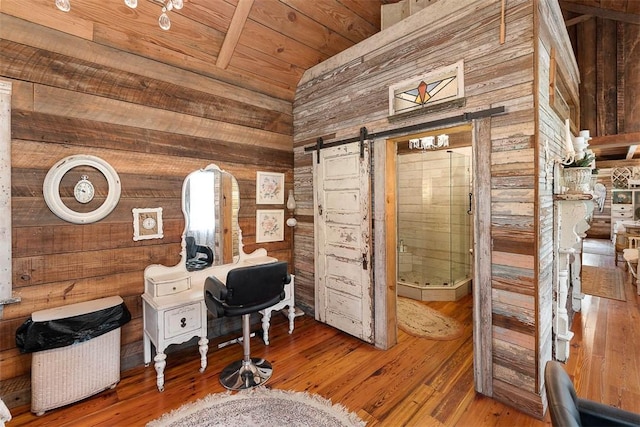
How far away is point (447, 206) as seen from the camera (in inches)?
179

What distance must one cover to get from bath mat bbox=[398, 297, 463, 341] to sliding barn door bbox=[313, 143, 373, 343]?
0.66 metres

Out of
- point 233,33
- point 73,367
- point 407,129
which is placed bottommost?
point 73,367

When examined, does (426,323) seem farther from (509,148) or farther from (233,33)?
(233,33)

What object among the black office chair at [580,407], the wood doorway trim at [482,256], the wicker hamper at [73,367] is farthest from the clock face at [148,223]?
the black office chair at [580,407]

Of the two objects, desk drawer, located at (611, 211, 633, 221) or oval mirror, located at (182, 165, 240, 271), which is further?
desk drawer, located at (611, 211, 633, 221)

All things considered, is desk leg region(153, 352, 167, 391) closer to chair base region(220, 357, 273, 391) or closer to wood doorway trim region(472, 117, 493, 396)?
chair base region(220, 357, 273, 391)

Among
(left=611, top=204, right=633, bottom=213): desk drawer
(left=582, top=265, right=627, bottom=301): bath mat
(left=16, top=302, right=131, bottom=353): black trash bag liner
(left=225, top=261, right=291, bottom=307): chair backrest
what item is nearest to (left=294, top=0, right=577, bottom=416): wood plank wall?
(left=225, top=261, right=291, bottom=307): chair backrest

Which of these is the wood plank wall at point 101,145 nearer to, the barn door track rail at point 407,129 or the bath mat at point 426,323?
the barn door track rail at point 407,129

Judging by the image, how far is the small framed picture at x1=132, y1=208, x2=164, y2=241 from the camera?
8.18 ft

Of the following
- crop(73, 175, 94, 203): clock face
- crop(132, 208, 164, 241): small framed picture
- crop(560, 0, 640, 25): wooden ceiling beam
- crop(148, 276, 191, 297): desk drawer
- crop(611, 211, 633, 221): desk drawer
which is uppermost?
crop(560, 0, 640, 25): wooden ceiling beam

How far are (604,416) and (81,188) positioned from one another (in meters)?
3.21

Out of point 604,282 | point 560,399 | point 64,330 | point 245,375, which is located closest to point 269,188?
point 245,375

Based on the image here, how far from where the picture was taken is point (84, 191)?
87.8 inches

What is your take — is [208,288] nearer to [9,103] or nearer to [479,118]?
[9,103]
